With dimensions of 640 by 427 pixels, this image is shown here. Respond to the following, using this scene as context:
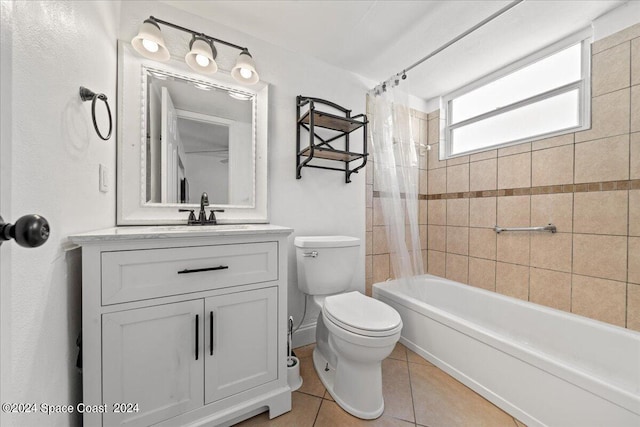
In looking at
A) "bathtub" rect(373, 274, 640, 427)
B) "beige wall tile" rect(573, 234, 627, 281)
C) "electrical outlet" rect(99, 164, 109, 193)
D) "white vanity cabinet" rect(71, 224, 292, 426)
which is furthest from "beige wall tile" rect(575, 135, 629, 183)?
"electrical outlet" rect(99, 164, 109, 193)

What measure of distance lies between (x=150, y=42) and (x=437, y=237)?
8.41 feet

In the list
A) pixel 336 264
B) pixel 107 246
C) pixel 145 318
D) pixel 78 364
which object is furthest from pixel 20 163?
pixel 336 264

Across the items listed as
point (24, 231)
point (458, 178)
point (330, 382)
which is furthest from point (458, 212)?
point (24, 231)

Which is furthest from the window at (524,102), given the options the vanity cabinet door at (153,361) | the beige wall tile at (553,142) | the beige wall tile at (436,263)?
the vanity cabinet door at (153,361)

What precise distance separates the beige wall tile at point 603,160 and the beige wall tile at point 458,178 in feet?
2.23

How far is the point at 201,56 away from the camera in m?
1.32

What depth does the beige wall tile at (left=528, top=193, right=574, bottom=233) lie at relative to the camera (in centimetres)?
152

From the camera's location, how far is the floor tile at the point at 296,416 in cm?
113

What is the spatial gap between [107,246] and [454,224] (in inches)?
94.4

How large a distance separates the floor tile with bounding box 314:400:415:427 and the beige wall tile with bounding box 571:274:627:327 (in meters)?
1.29

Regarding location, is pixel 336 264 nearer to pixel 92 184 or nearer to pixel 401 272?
pixel 401 272

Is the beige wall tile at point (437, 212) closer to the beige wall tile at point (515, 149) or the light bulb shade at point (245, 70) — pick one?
the beige wall tile at point (515, 149)

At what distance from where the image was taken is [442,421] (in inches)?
45.2

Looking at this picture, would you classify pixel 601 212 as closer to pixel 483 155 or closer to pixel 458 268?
pixel 483 155
